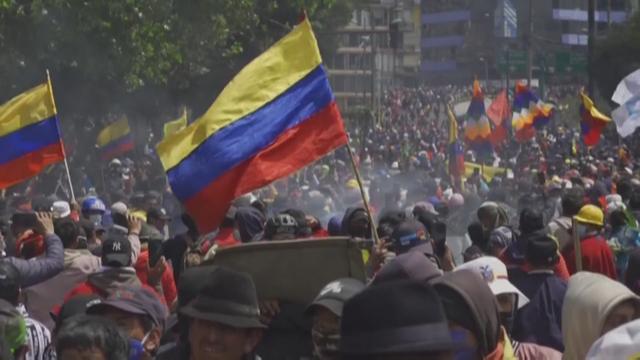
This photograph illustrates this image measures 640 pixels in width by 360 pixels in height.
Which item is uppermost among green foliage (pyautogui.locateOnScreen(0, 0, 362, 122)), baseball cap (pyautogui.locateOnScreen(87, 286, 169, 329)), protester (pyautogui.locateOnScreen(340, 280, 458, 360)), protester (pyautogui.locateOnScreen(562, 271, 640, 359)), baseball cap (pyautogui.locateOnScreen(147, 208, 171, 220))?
protester (pyautogui.locateOnScreen(340, 280, 458, 360))

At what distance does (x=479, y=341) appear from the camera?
4.83 meters

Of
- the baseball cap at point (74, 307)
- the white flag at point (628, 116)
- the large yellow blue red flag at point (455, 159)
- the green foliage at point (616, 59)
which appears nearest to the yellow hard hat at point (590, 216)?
the baseball cap at point (74, 307)

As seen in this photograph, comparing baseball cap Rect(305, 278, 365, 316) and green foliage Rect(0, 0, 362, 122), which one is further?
green foliage Rect(0, 0, 362, 122)

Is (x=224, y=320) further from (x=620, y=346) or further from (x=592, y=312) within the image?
(x=620, y=346)

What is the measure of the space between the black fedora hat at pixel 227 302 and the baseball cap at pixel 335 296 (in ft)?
1.10

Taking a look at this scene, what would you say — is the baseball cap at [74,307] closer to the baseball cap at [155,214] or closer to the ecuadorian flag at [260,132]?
the ecuadorian flag at [260,132]

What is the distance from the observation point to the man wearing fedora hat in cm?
517

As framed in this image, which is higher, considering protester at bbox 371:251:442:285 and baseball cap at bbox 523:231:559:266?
protester at bbox 371:251:442:285

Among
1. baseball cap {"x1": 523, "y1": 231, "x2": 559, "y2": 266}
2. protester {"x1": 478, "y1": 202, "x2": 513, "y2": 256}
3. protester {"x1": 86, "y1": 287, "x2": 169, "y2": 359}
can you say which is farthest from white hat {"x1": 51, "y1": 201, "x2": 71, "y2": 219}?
protester {"x1": 86, "y1": 287, "x2": 169, "y2": 359}

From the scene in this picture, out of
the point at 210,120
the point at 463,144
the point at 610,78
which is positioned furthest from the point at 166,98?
the point at 210,120

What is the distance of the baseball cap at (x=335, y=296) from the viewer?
18.3 feet

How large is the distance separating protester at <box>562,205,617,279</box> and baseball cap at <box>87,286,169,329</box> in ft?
14.9

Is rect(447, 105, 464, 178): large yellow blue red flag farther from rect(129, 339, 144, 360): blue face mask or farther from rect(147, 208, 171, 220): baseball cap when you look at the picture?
rect(129, 339, 144, 360): blue face mask

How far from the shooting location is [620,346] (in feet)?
12.3
